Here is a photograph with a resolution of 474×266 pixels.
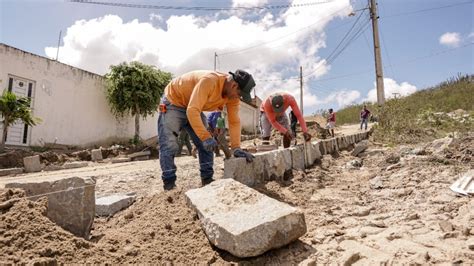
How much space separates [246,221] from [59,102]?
11.6 metres

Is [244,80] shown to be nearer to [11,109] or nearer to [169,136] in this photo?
[169,136]

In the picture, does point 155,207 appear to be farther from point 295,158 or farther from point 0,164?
point 0,164

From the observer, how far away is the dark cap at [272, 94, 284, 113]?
217 inches

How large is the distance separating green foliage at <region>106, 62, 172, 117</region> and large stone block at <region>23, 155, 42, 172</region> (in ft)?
17.4

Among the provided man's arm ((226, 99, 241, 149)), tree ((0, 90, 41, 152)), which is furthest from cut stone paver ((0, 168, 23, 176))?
man's arm ((226, 99, 241, 149))

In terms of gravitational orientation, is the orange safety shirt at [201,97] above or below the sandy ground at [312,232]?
above

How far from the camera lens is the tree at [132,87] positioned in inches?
508

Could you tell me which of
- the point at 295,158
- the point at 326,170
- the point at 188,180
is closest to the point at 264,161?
the point at 295,158

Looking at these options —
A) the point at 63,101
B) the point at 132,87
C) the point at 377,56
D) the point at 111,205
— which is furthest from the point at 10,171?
the point at 377,56

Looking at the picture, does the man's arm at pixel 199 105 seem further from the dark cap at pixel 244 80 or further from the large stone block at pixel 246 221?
the large stone block at pixel 246 221

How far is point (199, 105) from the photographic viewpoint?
282 cm

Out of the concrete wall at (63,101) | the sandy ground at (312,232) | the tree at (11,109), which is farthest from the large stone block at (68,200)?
the concrete wall at (63,101)

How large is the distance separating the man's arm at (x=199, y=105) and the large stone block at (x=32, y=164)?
6865mm

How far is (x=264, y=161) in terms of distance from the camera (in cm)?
341
